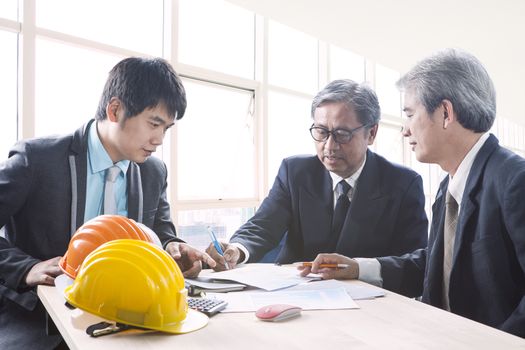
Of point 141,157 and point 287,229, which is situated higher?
point 141,157

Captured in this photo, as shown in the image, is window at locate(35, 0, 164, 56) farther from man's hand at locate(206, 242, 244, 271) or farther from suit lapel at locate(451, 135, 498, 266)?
suit lapel at locate(451, 135, 498, 266)

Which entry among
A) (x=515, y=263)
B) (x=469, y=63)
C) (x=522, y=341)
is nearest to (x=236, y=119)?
(x=469, y=63)

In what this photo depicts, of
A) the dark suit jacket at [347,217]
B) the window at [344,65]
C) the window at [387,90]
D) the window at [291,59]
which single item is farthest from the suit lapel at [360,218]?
the window at [387,90]

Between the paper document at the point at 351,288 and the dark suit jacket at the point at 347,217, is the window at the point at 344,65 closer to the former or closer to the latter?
the dark suit jacket at the point at 347,217

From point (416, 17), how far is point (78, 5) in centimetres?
287

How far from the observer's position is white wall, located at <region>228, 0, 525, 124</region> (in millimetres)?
Result: 2098

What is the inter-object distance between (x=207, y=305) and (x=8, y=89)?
3089mm

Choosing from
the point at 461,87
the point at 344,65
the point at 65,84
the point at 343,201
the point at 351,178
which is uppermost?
the point at 344,65

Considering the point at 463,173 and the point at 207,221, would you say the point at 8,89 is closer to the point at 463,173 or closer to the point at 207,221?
the point at 207,221

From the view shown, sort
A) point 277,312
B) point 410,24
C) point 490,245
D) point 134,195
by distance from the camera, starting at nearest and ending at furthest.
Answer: point 277,312 → point 490,245 → point 134,195 → point 410,24

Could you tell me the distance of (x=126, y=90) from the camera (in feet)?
5.98

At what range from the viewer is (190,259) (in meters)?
1.54

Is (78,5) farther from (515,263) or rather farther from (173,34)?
(515,263)

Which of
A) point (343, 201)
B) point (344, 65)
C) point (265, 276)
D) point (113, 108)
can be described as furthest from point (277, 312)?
point (344, 65)
